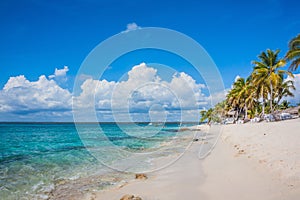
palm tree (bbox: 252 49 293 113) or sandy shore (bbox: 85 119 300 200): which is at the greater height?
palm tree (bbox: 252 49 293 113)

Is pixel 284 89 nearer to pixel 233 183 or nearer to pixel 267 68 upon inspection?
pixel 267 68

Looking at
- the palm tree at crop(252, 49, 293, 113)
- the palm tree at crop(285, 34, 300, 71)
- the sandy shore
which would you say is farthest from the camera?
the palm tree at crop(252, 49, 293, 113)

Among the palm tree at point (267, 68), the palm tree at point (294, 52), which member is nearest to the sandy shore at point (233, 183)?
the palm tree at point (294, 52)

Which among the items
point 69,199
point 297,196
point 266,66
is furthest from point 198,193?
point 266,66

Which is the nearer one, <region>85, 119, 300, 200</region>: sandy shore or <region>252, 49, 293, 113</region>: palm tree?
<region>85, 119, 300, 200</region>: sandy shore

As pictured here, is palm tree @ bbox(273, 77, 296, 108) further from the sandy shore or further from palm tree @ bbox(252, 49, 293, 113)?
the sandy shore

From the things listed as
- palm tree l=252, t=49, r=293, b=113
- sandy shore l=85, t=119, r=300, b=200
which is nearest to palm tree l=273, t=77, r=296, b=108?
palm tree l=252, t=49, r=293, b=113

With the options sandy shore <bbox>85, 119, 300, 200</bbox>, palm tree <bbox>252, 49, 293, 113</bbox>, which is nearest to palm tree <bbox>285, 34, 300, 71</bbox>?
palm tree <bbox>252, 49, 293, 113</bbox>

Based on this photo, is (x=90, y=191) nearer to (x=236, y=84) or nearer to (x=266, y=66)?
(x=266, y=66)

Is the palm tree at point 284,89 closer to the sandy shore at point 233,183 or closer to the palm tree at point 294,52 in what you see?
the palm tree at point 294,52

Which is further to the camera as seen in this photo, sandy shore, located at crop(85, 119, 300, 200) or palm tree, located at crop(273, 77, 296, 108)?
palm tree, located at crop(273, 77, 296, 108)

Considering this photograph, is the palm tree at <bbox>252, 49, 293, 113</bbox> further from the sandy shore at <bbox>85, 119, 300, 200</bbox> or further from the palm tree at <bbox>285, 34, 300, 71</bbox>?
the sandy shore at <bbox>85, 119, 300, 200</bbox>

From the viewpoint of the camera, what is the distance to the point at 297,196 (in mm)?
4230

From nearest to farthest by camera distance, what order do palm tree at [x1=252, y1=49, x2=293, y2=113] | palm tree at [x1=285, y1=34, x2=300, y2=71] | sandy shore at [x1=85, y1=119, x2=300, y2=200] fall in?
sandy shore at [x1=85, y1=119, x2=300, y2=200], palm tree at [x1=285, y1=34, x2=300, y2=71], palm tree at [x1=252, y1=49, x2=293, y2=113]
